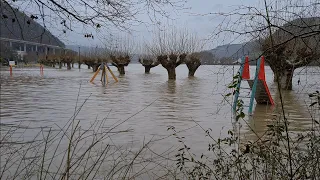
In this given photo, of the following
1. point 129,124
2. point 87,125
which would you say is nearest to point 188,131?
point 129,124

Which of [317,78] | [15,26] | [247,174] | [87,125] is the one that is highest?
[15,26]

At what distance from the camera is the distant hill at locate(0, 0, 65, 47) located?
3.70 metres

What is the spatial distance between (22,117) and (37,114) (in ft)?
1.61

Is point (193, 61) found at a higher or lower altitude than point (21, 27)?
lower

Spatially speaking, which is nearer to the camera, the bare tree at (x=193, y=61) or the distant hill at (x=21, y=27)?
the distant hill at (x=21, y=27)

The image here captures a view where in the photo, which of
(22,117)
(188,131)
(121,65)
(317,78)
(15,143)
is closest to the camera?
(317,78)

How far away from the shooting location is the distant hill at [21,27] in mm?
3703

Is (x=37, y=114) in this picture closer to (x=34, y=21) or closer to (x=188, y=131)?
(x=188, y=131)

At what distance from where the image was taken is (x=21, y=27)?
389cm

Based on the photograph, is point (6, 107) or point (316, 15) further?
point (6, 107)

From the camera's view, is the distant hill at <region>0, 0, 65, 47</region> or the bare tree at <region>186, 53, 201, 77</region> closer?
the distant hill at <region>0, 0, 65, 47</region>

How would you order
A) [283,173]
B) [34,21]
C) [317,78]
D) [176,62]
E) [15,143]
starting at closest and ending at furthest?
[283,173], [317,78], [34,21], [15,143], [176,62]

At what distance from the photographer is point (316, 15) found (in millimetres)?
2887

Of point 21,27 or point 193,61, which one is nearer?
point 21,27
